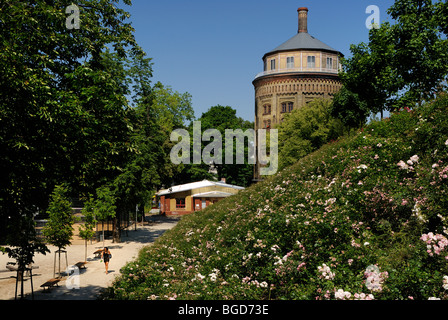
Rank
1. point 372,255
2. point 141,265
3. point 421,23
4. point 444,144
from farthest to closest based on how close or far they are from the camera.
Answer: point 421,23 → point 141,265 → point 444,144 → point 372,255

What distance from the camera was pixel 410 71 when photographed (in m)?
27.7

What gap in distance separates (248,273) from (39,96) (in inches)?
261

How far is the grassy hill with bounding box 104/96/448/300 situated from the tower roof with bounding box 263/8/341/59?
61.4 metres

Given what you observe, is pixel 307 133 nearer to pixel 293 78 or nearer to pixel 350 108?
pixel 350 108

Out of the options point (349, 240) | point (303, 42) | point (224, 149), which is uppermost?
point (303, 42)

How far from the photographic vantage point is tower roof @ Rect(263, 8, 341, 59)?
230 feet

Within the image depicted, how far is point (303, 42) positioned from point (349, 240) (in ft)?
228

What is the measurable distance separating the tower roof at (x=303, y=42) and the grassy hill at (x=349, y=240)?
61395mm

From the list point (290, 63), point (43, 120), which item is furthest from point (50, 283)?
point (290, 63)

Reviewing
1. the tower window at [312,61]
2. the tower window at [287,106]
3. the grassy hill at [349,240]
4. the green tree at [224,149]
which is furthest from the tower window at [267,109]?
the grassy hill at [349,240]

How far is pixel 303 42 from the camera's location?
71375 millimetres

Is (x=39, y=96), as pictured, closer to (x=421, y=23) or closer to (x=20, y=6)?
(x=20, y=6)
